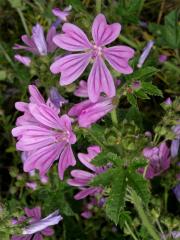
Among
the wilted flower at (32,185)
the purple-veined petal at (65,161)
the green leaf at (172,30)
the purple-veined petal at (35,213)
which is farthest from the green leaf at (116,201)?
the green leaf at (172,30)

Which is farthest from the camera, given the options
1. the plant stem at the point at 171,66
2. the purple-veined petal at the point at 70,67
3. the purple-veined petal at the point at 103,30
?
the plant stem at the point at 171,66

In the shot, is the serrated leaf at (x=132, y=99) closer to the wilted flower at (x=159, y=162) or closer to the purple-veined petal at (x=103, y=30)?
the purple-veined petal at (x=103, y=30)

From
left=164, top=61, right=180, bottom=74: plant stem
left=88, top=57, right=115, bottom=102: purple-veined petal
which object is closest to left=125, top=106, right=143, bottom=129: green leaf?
left=88, top=57, right=115, bottom=102: purple-veined petal

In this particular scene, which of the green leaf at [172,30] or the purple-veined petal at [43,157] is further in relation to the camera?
the green leaf at [172,30]

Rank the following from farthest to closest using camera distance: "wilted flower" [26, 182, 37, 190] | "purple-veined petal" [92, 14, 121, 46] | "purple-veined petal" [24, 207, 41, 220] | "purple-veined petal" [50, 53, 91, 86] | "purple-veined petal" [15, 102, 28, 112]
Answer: "wilted flower" [26, 182, 37, 190] < "purple-veined petal" [24, 207, 41, 220] < "purple-veined petal" [15, 102, 28, 112] < "purple-veined petal" [50, 53, 91, 86] < "purple-veined petal" [92, 14, 121, 46]

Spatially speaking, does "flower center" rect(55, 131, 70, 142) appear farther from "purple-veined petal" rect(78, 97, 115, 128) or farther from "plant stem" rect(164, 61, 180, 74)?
"plant stem" rect(164, 61, 180, 74)

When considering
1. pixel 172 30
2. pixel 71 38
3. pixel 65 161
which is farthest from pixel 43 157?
pixel 172 30

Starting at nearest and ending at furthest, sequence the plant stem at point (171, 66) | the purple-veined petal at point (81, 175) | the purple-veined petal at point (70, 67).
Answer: the purple-veined petal at point (70, 67), the purple-veined petal at point (81, 175), the plant stem at point (171, 66)
